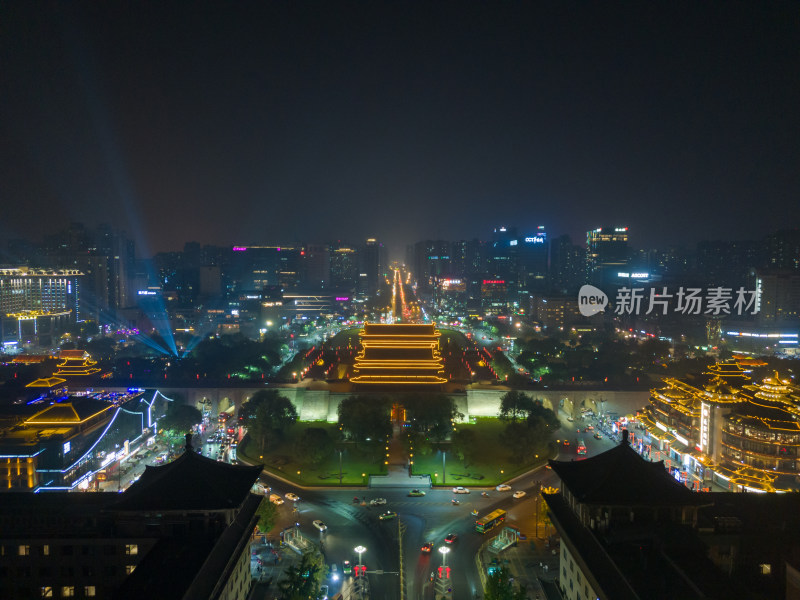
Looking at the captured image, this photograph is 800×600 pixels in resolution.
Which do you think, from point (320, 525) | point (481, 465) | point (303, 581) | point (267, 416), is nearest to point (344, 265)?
point (267, 416)

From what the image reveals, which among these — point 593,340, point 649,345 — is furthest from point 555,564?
point 593,340

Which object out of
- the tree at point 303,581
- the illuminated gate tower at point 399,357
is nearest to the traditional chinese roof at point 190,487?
the tree at point 303,581

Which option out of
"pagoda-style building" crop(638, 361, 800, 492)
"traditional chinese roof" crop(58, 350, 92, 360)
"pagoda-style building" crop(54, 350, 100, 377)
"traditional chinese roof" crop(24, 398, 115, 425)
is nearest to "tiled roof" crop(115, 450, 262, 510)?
"traditional chinese roof" crop(24, 398, 115, 425)

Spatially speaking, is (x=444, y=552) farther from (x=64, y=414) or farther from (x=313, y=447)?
(x=64, y=414)

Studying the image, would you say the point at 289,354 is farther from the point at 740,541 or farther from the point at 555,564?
the point at 740,541

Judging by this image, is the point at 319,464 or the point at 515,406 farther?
the point at 515,406

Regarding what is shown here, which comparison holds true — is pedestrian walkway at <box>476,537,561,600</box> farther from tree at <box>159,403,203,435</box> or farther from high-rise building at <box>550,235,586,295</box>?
high-rise building at <box>550,235,586,295</box>
